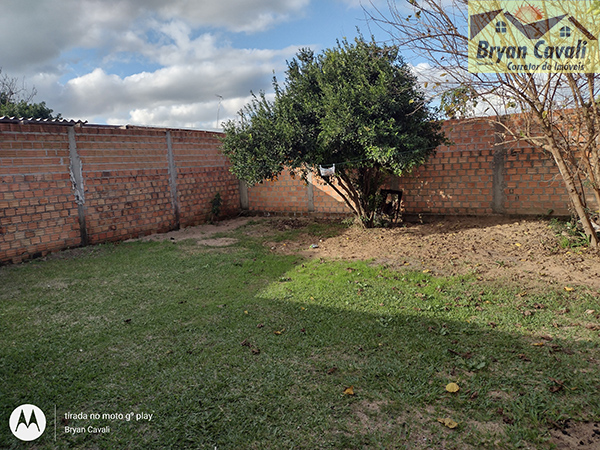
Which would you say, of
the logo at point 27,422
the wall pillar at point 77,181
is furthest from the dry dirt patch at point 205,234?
the logo at point 27,422

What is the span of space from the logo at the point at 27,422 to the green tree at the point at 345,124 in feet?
18.0

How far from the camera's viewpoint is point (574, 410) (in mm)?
2373

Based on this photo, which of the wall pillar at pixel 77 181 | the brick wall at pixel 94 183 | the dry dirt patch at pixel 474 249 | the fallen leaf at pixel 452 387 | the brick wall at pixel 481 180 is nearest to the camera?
the fallen leaf at pixel 452 387

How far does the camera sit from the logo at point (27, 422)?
2355 mm

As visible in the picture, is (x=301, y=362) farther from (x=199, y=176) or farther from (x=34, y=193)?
(x=199, y=176)

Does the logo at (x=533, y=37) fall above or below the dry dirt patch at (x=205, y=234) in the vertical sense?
above

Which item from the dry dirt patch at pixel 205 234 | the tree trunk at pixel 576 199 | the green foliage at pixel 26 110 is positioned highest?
the green foliage at pixel 26 110

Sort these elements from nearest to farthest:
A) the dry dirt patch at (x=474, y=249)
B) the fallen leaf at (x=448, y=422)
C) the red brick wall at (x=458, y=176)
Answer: the fallen leaf at (x=448, y=422)
the dry dirt patch at (x=474, y=249)
the red brick wall at (x=458, y=176)

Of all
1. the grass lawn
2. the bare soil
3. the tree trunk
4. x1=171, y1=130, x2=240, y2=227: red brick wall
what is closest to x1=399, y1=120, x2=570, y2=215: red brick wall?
the bare soil

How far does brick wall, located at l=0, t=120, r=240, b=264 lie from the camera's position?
6375mm

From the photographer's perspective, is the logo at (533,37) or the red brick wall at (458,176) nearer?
the logo at (533,37)

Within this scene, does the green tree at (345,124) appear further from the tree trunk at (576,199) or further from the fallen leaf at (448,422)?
the fallen leaf at (448,422)

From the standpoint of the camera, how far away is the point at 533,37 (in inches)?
187

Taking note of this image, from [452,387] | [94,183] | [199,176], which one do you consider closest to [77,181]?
[94,183]
